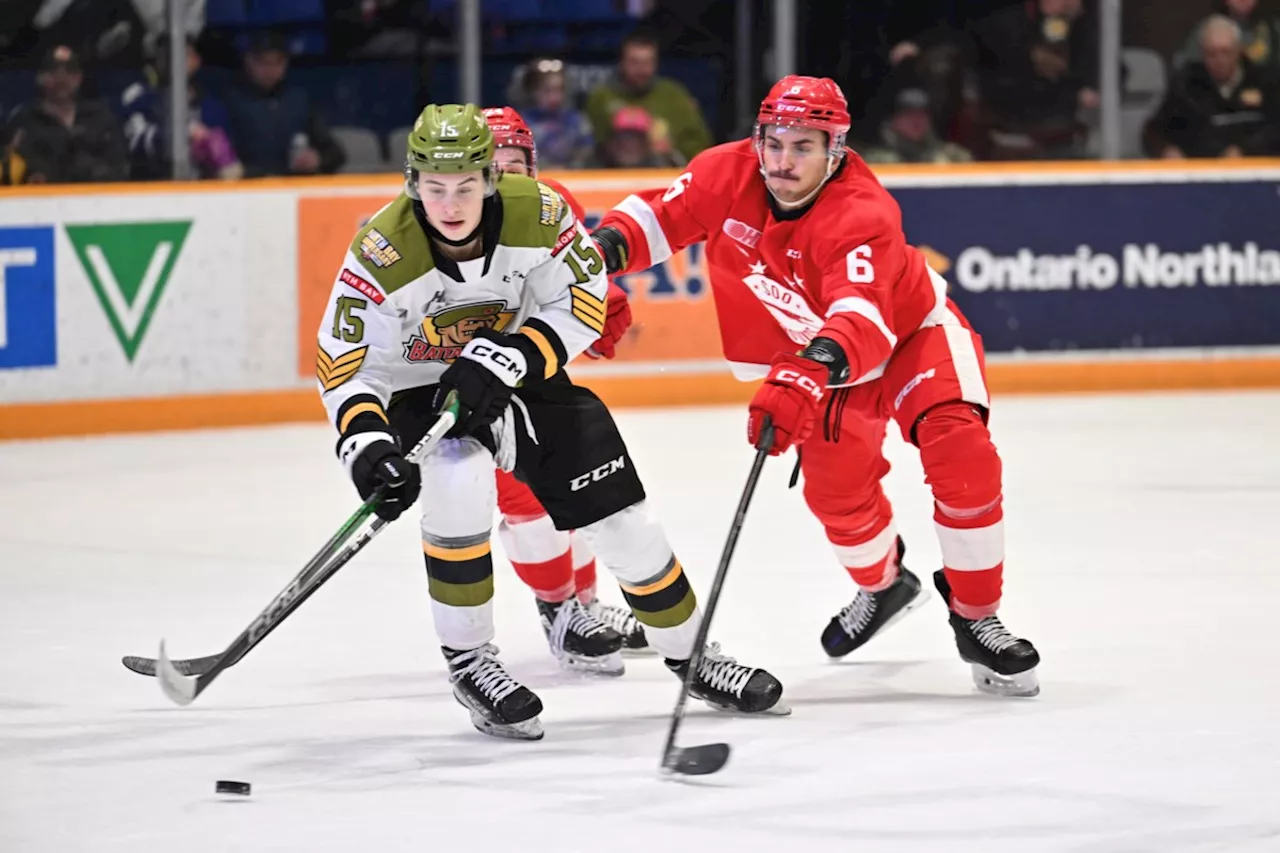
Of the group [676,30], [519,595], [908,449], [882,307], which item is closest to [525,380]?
[882,307]

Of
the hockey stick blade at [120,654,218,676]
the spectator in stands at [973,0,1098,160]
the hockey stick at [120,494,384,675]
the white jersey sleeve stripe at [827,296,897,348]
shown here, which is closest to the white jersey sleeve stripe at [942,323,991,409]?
the white jersey sleeve stripe at [827,296,897,348]

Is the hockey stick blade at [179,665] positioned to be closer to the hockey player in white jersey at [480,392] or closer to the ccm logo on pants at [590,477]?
the hockey player in white jersey at [480,392]

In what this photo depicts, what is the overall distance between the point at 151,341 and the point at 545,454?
3.59m

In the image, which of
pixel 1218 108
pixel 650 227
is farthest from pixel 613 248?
pixel 1218 108

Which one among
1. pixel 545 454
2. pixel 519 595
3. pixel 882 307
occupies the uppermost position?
pixel 882 307

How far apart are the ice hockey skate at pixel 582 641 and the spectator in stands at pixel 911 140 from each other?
4.02 metres

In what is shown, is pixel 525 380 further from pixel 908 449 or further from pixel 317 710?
pixel 908 449

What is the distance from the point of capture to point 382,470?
3.48 m

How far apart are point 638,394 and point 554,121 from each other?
1.04 metres

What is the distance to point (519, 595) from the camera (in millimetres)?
4996

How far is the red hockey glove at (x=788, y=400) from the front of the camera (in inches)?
144

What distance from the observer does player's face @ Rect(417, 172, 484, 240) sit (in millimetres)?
3531

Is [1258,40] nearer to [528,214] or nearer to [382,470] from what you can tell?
[528,214]

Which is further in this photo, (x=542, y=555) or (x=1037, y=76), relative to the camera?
(x=1037, y=76)
